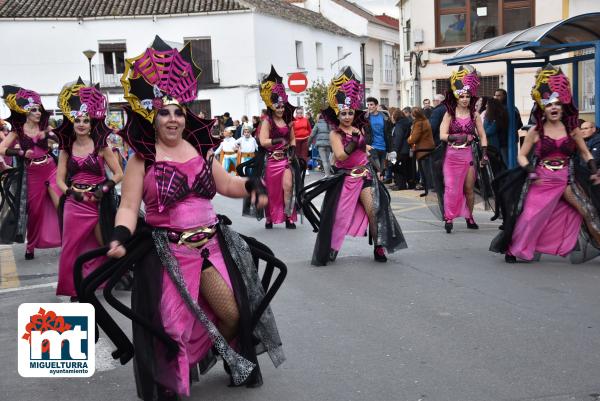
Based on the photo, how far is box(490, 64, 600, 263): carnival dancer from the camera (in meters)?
9.05

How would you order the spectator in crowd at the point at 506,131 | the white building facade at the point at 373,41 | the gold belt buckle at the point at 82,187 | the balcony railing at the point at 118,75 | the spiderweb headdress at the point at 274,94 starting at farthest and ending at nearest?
the white building facade at the point at 373,41 < the balcony railing at the point at 118,75 < the spectator in crowd at the point at 506,131 < the spiderweb headdress at the point at 274,94 < the gold belt buckle at the point at 82,187

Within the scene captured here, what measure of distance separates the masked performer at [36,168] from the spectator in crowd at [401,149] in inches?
340

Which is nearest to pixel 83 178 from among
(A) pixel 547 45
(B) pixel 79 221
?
(B) pixel 79 221

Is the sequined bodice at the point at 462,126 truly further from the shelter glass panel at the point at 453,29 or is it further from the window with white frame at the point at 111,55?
the window with white frame at the point at 111,55

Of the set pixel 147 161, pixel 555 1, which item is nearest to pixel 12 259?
pixel 147 161

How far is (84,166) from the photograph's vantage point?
8531 millimetres

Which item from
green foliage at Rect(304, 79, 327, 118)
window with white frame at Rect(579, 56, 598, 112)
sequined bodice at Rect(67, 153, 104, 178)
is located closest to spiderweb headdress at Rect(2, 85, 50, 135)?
sequined bodice at Rect(67, 153, 104, 178)

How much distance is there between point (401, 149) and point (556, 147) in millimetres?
9139

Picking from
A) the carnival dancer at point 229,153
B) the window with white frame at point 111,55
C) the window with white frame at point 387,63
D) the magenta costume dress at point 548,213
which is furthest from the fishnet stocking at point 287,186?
the window with white frame at point 387,63

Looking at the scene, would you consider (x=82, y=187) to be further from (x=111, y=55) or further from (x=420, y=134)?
(x=111, y=55)

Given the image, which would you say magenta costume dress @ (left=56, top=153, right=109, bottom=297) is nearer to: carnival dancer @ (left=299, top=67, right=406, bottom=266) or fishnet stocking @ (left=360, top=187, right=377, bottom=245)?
carnival dancer @ (left=299, top=67, right=406, bottom=266)

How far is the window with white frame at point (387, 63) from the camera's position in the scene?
59938mm

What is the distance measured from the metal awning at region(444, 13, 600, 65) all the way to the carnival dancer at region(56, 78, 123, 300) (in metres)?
6.87

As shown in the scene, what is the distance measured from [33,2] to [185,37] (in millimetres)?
7723
